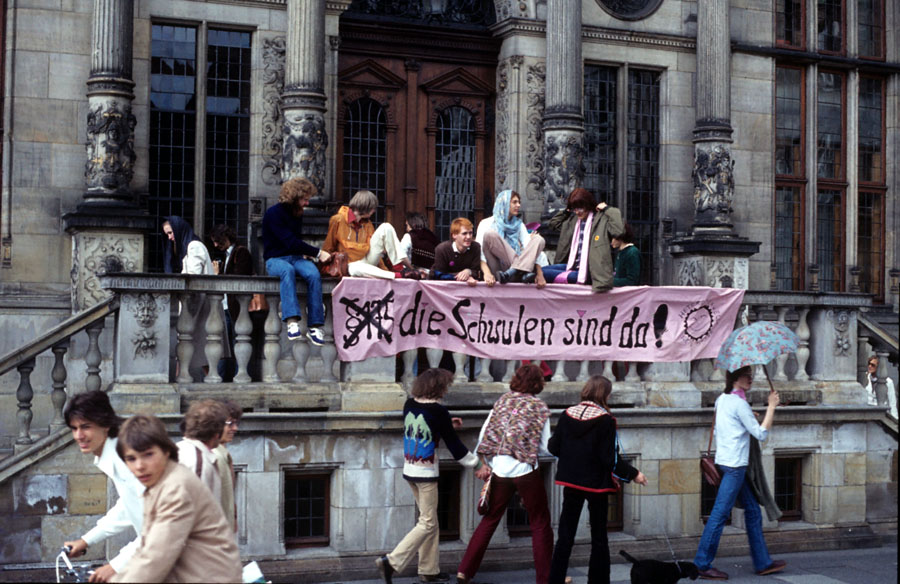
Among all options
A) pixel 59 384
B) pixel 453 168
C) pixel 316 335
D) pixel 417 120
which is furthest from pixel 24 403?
pixel 453 168

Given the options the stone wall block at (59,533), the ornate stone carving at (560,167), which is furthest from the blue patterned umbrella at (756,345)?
the stone wall block at (59,533)

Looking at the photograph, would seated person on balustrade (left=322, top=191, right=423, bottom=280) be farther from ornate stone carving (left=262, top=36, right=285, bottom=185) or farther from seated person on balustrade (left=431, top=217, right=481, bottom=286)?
ornate stone carving (left=262, top=36, right=285, bottom=185)

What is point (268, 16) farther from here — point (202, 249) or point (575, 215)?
point (575, 215)

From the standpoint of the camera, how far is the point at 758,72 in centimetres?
1850

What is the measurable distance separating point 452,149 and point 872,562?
772 centimetres

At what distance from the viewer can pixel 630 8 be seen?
18.0 metres

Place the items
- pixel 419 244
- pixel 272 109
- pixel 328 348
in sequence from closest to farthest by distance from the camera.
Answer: pixel 328 348 < pixel 419 244 < pixel 272 109

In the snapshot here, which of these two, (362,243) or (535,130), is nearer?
(362,243)

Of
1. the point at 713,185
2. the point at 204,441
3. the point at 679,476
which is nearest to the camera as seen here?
the point at 204,441

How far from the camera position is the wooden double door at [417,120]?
1650cm

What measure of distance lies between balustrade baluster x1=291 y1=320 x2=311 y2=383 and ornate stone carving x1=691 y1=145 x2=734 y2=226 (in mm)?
7773

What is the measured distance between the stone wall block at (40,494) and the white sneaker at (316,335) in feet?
8.00

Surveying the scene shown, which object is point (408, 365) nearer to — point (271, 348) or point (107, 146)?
point (271, 348)

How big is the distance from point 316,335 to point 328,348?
0.74 ft
